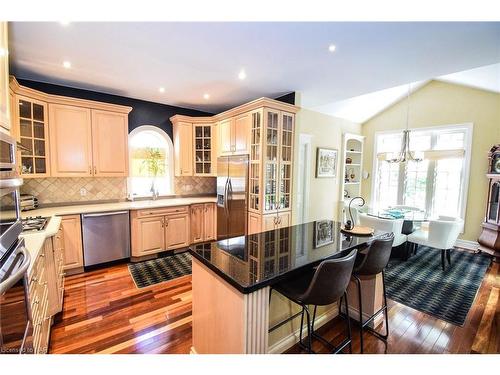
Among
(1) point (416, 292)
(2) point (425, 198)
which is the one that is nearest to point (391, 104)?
(2) point (425, 198)

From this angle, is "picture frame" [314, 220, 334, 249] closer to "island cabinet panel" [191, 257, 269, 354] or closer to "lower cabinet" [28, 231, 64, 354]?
"island cabinet panel" [191, 257, 269, 354]

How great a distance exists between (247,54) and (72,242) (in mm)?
3243

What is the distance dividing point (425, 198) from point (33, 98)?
7.25 meters

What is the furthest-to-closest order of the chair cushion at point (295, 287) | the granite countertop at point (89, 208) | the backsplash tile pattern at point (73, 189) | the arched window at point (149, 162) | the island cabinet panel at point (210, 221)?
the island cabinet panel at point (210, 221)
the arched window at point (149, 162)
the backsplash tile pattern at point (73, 189)
the granite countertop at point (89, 208)
the chair cushion at point (295, 287)

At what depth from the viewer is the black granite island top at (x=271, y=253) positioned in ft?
4.45

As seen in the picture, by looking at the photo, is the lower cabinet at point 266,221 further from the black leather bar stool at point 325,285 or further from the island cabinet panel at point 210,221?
the black leather bar stool at point 325,285

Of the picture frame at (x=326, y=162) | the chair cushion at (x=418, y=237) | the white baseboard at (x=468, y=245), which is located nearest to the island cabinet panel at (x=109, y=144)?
the picture frame at (x=326, y=162)

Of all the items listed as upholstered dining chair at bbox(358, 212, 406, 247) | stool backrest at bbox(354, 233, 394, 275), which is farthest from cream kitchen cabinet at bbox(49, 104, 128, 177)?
upholstered dining chair at bbox(358, 212, 406, 247)

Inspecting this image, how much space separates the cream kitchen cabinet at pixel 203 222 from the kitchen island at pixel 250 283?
232cm

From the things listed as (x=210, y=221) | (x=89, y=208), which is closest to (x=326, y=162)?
(x=210, y=221)
